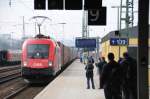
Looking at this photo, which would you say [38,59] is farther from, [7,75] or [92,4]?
[92,4]

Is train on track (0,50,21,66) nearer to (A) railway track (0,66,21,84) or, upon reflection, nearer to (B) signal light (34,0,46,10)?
(A) railway track (0,66,21,84)

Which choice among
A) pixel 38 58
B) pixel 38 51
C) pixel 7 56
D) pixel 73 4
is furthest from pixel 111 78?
pixel 7 56

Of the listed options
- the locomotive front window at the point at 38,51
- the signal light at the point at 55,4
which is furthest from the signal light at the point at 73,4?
the locomotive front window at the point at 38,51

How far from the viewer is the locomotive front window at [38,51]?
112 feet

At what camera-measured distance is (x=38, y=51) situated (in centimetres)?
3456

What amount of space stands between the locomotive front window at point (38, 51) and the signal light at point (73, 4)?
17.4 meters

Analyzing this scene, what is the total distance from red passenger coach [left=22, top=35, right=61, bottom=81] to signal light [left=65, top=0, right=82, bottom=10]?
16471mm

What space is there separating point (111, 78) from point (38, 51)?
67.8 feet

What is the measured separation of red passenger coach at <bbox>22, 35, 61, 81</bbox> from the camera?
3331 cm

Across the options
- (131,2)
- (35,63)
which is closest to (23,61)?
(35,63)

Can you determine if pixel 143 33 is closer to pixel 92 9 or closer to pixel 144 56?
pixel 144 56

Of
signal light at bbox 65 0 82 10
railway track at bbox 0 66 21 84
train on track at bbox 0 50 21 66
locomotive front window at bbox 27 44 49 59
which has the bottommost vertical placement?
railway track at bbox 0 66 21 84

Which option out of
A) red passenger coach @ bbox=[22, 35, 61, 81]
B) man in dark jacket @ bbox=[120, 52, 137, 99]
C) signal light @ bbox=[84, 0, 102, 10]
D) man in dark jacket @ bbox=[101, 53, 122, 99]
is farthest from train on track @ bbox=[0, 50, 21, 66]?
man in dark jacket @ bbox=[101, 53, 122, 99]

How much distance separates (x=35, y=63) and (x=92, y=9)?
55.3 ft
